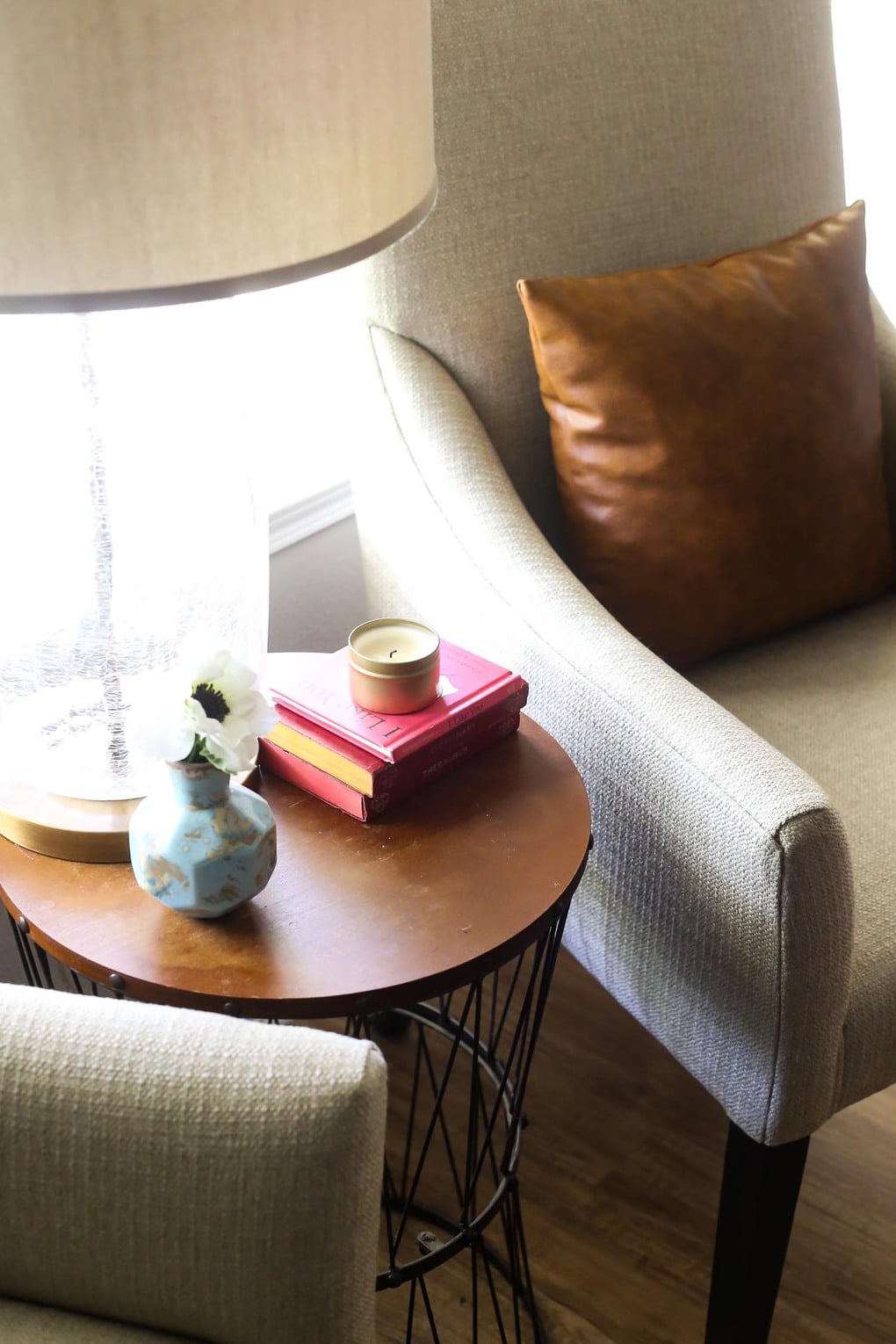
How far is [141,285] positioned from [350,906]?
1.50 feet

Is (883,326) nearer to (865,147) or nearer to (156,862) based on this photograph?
(865,147)

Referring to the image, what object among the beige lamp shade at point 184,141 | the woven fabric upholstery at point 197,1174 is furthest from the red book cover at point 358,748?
the beige lamp shade at point 184,141

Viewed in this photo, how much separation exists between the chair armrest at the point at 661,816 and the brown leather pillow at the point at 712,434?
0.39 ft

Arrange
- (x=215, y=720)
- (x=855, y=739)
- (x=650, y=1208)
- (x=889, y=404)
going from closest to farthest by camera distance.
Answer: (x=215, y=720), (x=855, y=739), (x=650, y=1208), (x=889, y=404)

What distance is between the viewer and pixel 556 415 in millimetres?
1314

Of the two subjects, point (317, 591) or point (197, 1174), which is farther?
point (317, 591)

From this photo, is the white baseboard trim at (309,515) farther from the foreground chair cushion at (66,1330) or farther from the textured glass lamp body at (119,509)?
the foreground chair cushion at (66,1330)

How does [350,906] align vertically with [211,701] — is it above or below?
below

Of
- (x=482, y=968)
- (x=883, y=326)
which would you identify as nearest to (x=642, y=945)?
(x=482, y=968)

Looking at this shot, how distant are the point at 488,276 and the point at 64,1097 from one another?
944 mm

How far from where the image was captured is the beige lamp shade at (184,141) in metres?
0.61

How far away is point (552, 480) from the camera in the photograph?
1.43 metres

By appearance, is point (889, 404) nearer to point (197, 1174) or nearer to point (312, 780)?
point (312, 780)

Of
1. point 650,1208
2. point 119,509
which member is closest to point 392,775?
point 119,509
